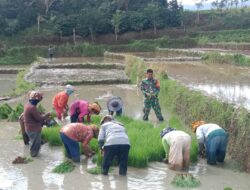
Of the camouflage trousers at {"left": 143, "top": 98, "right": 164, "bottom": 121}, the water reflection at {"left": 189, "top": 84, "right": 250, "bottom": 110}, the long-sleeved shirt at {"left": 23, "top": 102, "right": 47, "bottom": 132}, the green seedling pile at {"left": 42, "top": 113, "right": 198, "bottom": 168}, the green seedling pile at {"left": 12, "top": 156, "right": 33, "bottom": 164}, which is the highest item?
the long-sleeved shirt at {"left": 23, "top": 102, "right": 47, "bottom": 132}

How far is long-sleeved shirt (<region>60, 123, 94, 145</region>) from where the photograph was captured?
8078 mm

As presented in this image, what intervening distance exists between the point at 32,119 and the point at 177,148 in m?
2.84

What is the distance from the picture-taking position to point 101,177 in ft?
24.3

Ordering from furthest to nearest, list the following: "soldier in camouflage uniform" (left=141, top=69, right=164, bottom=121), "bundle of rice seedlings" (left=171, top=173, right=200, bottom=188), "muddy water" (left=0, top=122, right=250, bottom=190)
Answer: "soldier in camouflage uniform" (left=141, top=69, right=164, bottom=121), "muddy water" (left=0, top=122, right=250, bottom=190), "bundle of rice seedlings" (left=171, top=173, right=200, bottom=188)

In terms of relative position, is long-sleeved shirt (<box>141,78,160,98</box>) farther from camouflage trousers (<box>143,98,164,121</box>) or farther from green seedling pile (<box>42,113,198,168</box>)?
green seedling pile (<box>42,113,198,168</box>)

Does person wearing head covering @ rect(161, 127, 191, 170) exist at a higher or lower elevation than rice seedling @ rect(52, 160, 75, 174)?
higher

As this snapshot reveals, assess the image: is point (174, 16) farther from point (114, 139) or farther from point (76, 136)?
point (114, 139)

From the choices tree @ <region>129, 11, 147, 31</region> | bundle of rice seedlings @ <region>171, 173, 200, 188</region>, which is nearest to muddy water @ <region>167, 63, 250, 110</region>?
bundle of rice seedlings @ <region>171, 173, 200, 188</region>

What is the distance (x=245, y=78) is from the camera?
844 inches

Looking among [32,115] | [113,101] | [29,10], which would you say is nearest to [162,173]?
[32,115]

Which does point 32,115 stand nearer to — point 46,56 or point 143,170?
point 143,170

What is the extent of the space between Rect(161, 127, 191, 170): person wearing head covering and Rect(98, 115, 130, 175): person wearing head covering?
0.84 meters

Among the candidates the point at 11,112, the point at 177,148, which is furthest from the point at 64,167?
the point at 11,112

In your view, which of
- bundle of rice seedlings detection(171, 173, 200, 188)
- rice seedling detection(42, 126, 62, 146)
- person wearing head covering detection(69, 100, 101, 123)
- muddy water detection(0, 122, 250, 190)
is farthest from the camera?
person wearing head covering detection(69, 100, 101, 123)
